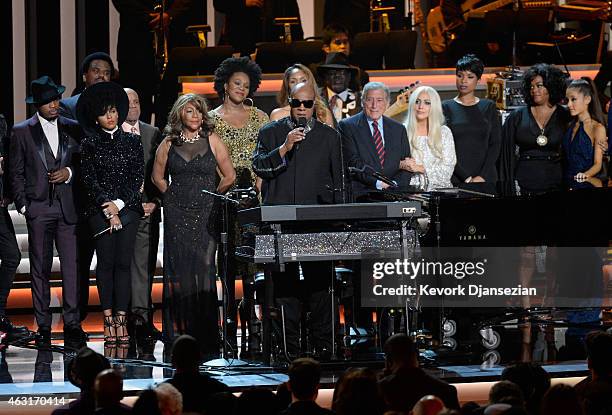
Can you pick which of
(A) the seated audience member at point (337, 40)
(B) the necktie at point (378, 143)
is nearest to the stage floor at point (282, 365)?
(B) the necktie at point (378, 143)

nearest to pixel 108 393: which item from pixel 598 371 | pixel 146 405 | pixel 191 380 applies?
pixel 146 405

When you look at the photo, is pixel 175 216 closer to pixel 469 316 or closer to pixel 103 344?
pixel 103 344

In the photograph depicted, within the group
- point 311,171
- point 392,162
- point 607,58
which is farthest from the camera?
point 607,58

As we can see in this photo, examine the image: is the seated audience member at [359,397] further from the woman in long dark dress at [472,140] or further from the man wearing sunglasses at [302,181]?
the woman in long dark dress at [472,140]

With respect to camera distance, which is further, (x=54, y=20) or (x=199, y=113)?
(x=54, y=20)

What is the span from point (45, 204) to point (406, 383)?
3854 millimetres

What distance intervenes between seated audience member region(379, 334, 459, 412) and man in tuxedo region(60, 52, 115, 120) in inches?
156

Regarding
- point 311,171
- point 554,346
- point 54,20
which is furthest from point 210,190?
point 54,20

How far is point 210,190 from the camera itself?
27.5ft

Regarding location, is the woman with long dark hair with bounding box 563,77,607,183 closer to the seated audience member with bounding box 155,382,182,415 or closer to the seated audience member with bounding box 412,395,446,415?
the seated audience member with bounding box 412,395,446,415

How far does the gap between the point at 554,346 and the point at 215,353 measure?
7.24ft

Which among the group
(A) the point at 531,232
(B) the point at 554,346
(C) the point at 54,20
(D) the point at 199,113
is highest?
(C) the point at 54,20

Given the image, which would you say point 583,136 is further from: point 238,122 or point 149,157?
point 149,157

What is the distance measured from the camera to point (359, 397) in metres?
4.96
